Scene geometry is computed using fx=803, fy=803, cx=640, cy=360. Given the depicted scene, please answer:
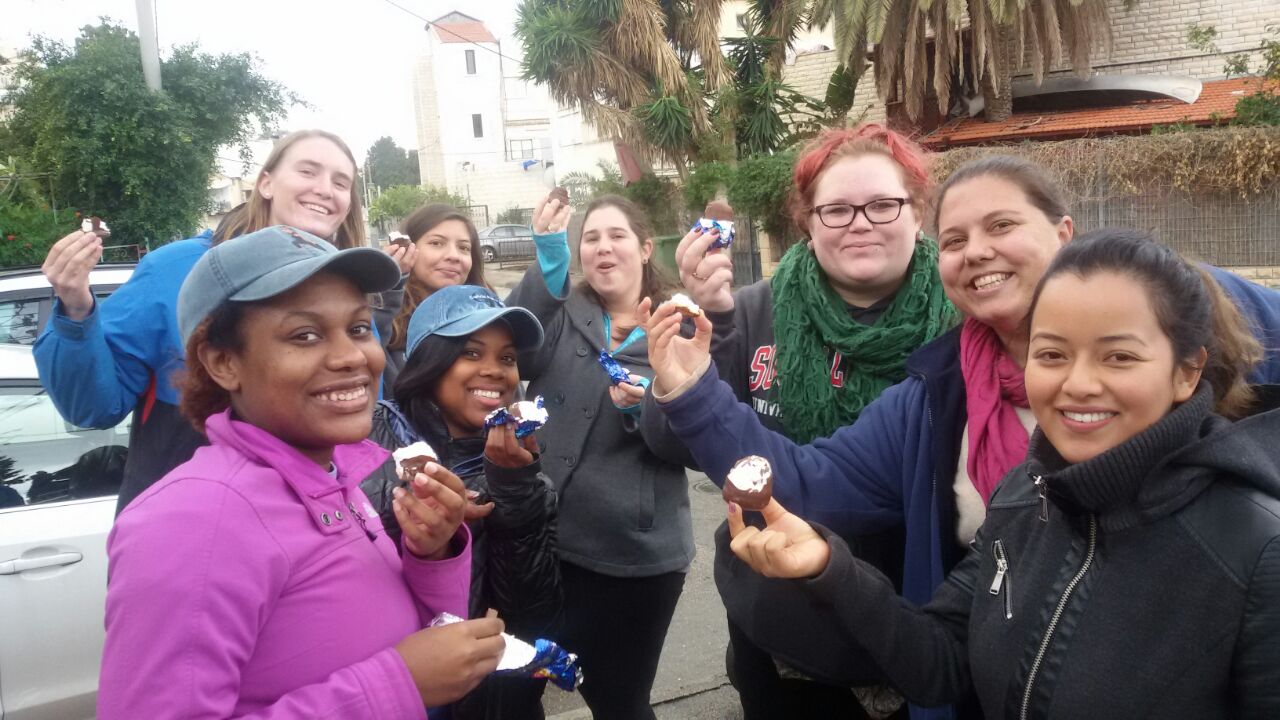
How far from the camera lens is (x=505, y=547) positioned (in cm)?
215

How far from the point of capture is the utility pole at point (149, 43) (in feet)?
29.5

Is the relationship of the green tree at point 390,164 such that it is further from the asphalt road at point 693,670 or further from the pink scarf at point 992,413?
the pink scarf at point 992,413

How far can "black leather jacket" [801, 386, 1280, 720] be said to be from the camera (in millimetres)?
Answer: 1160

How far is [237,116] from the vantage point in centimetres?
1172

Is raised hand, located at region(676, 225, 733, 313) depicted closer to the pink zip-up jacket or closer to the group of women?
the group of women

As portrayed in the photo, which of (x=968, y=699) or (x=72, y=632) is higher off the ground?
(x=968, y=699)

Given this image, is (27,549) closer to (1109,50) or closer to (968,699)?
(968,699)

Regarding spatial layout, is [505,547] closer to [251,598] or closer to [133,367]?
[251,598]

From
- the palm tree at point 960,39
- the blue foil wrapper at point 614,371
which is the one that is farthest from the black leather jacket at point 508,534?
the palm tree at point 960,39

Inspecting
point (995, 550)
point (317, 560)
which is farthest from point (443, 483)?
point (995, 550)

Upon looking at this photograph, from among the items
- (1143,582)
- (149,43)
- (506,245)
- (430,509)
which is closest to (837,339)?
(1143,582)

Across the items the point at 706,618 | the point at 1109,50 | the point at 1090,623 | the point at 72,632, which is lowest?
the point at 706,618

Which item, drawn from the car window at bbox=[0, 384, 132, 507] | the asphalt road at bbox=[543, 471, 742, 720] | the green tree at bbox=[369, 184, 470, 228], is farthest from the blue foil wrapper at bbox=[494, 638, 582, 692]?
the green tree at bbox=[369, 184, 470, 228]

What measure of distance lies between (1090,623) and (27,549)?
3422mm
